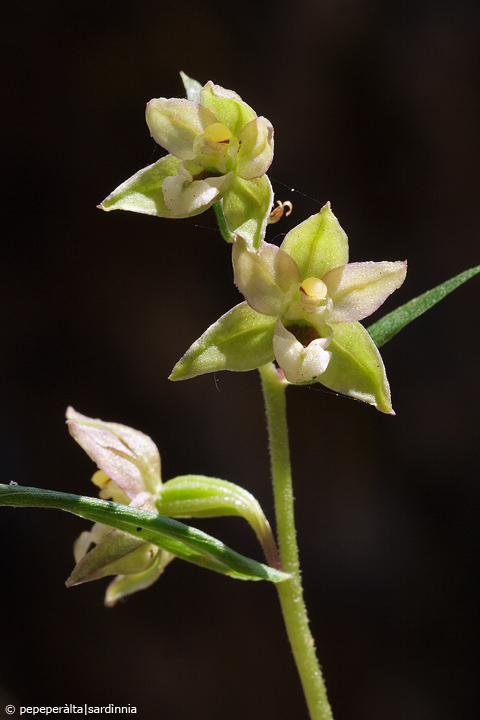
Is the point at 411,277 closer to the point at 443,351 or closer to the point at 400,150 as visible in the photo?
the point at 443,351

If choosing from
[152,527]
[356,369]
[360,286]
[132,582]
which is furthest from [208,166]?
[132,582]

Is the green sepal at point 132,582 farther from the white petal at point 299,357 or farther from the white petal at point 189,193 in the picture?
the white petal at point 189,193

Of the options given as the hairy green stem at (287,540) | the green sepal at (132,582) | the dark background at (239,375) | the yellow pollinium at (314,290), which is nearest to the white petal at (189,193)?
the yellow pollinium at (314,290)

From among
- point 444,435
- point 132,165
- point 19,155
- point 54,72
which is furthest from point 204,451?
point 54,72

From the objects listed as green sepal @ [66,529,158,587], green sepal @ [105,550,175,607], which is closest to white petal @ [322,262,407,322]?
green sepal @ [66,529,158,587]

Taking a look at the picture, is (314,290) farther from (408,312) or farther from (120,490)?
(120,490)

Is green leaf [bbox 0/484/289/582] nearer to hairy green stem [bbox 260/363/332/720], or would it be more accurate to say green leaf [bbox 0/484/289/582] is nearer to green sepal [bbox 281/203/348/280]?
hairy green stem [bbox 260/363/332/720]
